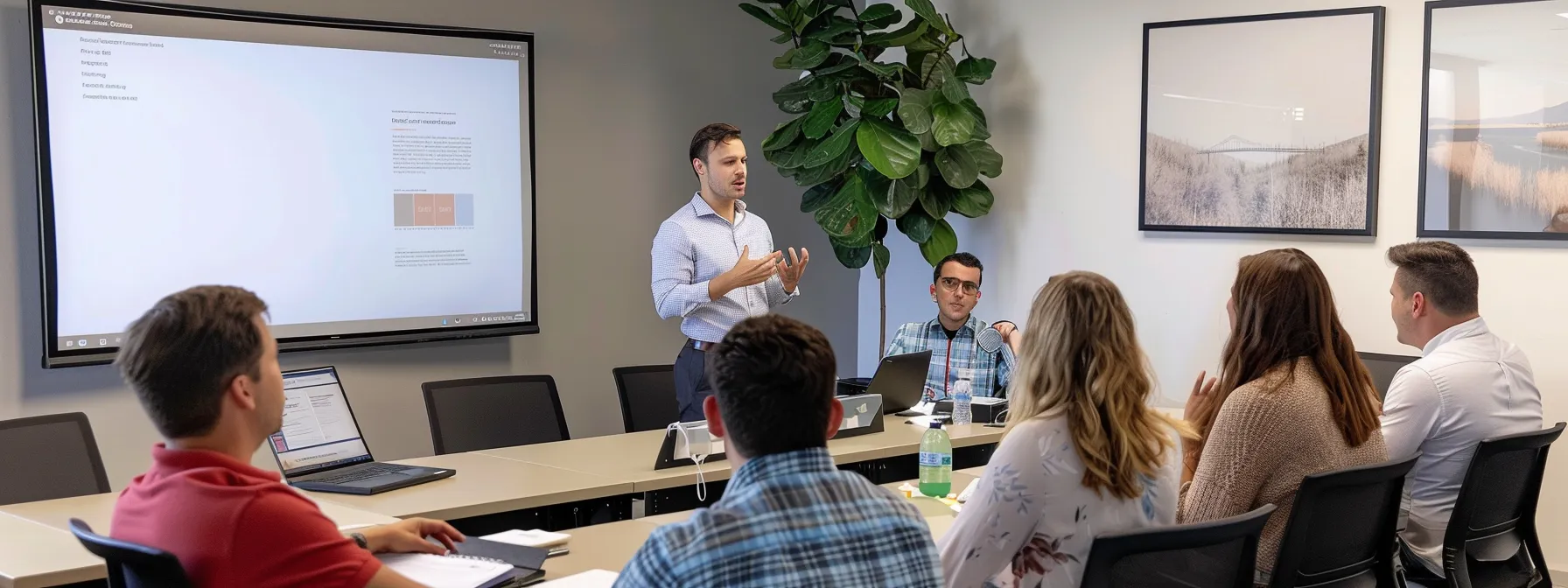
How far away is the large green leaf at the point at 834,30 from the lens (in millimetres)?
5410

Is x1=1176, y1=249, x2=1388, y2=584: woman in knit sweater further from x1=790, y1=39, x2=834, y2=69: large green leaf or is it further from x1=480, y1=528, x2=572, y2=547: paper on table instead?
x1=790, y1=39, x2=834, y2=69: large green leaf

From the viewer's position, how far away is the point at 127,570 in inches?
73.3

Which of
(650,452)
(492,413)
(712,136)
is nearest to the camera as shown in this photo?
(650,452)

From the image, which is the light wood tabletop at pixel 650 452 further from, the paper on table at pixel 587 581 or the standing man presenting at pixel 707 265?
the paper on table at pixel 587 581

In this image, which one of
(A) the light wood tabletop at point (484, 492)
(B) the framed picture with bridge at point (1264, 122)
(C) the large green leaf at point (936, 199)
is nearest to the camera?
(A) the light wood tabletop at point (484, 492)

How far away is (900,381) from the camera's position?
4281 millimetres

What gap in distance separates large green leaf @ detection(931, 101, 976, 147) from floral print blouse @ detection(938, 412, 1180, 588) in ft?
10.5

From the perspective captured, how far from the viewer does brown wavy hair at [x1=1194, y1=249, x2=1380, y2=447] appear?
2779 mm

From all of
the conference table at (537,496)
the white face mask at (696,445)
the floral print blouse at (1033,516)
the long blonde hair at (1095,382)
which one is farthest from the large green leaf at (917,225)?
the floral print blouse at (1033,516)

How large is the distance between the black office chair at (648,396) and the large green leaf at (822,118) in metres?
1.27

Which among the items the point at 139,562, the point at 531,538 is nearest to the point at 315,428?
the point at 531,538

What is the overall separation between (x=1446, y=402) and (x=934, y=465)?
1.31 meters

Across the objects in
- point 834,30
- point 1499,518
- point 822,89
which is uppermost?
point 834,30

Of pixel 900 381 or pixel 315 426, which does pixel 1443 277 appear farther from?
pixel 315 426
